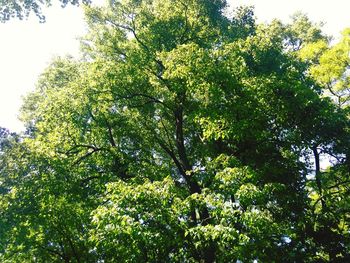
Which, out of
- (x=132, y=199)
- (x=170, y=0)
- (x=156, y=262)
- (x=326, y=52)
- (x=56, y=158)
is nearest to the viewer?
(x=132, y=199)

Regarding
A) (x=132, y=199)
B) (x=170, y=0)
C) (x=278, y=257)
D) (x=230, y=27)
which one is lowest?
(x=278, y=257)

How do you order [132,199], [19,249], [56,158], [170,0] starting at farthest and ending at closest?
[170,0] → [56,158] → [19,249] → [132,199]

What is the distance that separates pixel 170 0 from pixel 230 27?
372 cm

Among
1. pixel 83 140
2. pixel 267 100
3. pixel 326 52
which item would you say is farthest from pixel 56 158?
pixel 326 52

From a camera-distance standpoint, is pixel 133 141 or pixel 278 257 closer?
pixel 278 257

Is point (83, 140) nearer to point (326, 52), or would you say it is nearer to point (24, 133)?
point (24, 133)

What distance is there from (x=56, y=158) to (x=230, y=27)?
38.6 feet

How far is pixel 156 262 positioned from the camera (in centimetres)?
1286

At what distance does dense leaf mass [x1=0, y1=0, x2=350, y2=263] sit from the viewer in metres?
12.3

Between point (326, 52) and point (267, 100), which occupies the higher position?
point (326, 52)

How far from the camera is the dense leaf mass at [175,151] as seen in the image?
40.2 ft

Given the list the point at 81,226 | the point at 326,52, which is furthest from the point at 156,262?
the point at 326,52

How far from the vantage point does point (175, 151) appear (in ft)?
66.1

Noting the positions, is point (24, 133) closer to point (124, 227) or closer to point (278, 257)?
point (124, 227)
